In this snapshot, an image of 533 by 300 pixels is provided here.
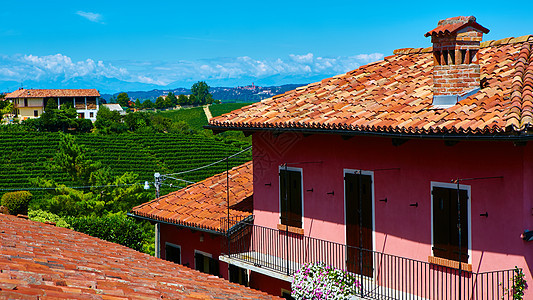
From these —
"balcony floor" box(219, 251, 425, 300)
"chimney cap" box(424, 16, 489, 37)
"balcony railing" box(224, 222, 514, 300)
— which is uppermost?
"chimney cap" box(424, 16, 489, 37)

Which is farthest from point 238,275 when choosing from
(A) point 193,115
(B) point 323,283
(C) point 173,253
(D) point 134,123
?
(A) point 193,115

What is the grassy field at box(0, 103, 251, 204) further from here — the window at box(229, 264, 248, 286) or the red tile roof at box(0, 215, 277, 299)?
the red tile roof at box(0, 215, 277, 299)

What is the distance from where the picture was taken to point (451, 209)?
8.66 meters

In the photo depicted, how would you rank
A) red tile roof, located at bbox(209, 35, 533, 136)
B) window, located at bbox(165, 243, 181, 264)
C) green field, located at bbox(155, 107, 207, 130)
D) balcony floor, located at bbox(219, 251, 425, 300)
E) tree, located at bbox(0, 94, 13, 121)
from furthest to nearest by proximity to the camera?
green field, located at bbox(155, 107, 207, 130)
tree, located at bbox(0, 94, 13, 121)
window, located at bbox(165, 243, 181, 264)
balcony floor, located at bbox(219, 251, 425, 300)
red tile roof, located at bbox(209, 35, 533, 136)

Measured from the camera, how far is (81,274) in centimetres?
537

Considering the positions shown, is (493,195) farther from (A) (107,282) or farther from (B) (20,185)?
(B) (20,185)

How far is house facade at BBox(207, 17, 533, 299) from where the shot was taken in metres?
7.86

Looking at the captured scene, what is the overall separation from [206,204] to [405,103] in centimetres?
645

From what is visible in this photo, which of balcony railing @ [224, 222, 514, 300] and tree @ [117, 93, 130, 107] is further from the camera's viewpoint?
tree @ [117, 93, 130, 107]

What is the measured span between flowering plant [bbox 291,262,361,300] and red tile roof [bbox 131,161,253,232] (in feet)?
9.30

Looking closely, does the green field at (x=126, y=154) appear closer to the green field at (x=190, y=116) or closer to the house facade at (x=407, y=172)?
the house facade at (x=407, y=172)

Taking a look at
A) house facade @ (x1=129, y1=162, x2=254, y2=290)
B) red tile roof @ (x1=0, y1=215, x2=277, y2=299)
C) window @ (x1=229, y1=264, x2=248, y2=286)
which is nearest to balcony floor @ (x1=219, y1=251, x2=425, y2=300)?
house facade @ (x1=129, y1=162, x2=254, y2=290)

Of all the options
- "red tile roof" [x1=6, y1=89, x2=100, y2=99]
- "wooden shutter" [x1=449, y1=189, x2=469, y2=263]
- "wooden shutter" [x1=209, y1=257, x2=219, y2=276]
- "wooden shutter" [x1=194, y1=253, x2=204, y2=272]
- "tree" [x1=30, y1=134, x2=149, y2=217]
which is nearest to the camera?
"wooden shutter" [x1=449, y1=189, x2=469, y2=263]

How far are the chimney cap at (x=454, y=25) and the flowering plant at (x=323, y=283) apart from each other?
432 centimetres
